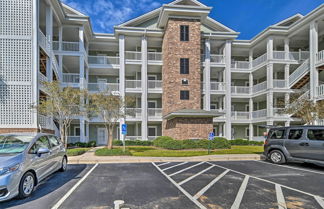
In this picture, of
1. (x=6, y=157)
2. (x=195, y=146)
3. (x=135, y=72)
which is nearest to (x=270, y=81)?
(x=195, y=146)

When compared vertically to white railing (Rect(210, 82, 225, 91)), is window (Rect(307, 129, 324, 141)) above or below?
below

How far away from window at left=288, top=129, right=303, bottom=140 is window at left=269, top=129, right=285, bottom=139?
1.26ft

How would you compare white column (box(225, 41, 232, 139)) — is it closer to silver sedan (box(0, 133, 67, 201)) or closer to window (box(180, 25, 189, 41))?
window (box(180, 25, 189, 41))

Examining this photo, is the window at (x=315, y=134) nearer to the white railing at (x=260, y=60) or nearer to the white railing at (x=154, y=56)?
the white railing at (x=260, y=60)

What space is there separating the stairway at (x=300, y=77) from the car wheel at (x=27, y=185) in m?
24.8

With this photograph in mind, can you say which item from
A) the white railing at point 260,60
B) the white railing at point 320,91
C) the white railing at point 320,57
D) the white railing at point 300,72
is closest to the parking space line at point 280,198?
the white railing at point 320,91

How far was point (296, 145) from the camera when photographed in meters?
9.23

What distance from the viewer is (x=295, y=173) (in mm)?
7977

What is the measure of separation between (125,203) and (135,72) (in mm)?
20908

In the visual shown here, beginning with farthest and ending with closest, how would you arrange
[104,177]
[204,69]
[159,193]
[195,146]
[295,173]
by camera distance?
[204,69] → [195,146] → [295,173] → [104,177] → [159,193]

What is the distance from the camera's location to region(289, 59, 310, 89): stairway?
20461 millimetres

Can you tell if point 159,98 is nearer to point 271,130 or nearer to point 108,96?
point 108,96

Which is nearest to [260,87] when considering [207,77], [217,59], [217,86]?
[217,86]

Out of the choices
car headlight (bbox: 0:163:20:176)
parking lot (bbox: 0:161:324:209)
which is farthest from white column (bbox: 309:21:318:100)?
car headlight (bbox: 0:163:20:176)
